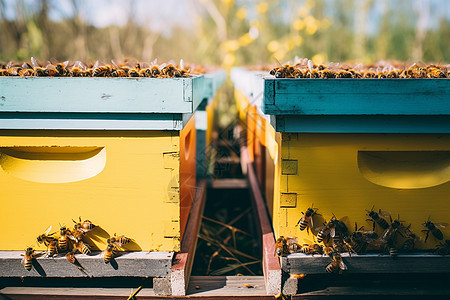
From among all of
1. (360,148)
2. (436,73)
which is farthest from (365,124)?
(436,73)

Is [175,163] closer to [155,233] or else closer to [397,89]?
[155,233]

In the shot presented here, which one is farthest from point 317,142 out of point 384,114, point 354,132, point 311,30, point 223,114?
point 311,30

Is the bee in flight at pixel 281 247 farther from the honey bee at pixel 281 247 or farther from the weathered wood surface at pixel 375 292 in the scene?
the weathered wood surface at pixel 375 292

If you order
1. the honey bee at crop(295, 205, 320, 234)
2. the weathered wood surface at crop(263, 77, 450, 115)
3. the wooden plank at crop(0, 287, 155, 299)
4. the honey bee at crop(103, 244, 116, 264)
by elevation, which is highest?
the weathered wood surface at crop(263, 77, 450, 115)

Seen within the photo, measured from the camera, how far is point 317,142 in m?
1.55

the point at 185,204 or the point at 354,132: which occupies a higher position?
the point at 354,132

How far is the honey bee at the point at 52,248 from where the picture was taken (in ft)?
5.18

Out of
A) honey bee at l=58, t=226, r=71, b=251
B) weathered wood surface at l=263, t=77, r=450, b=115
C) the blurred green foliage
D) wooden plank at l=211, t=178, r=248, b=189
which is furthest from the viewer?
the blurred green foliage

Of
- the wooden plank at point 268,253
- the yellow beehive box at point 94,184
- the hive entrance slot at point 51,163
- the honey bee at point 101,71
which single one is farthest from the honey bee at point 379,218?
the honey bee at point 101,71

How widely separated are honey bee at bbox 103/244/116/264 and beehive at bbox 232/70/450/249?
2.25ft

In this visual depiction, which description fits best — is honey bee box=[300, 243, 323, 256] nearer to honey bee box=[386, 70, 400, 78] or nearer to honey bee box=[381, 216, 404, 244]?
honey bee box=[381, 216, 404, 244]

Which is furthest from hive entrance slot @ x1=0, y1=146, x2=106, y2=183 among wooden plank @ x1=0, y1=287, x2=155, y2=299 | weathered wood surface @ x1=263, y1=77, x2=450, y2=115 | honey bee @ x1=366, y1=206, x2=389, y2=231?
honey bee @ x1=366, y1=206, x2=389, y2=231

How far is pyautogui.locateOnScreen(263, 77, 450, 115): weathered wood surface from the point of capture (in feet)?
4.83

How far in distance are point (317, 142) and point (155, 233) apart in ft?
2.54
